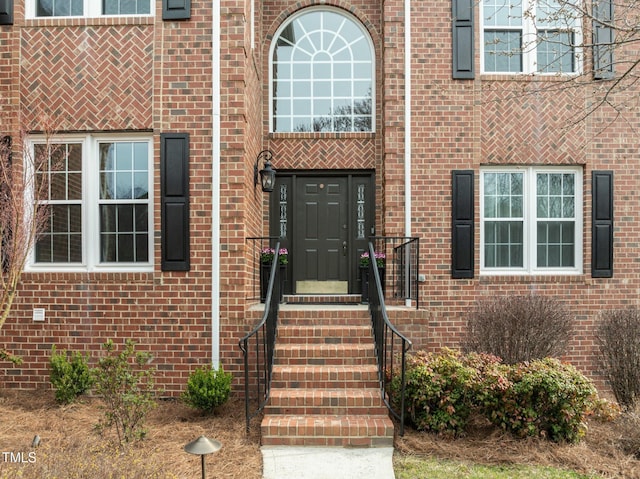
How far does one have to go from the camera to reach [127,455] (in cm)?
425

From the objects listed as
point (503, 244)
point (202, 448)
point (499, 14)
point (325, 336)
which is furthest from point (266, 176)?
point (202, 448)

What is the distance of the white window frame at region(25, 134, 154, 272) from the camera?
691 centimetres

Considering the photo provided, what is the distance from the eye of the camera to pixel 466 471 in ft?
15.1

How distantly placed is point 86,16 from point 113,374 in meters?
4.78

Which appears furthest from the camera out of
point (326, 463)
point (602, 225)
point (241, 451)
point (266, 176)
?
point (602, 225)

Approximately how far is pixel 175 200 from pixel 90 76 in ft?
6.35

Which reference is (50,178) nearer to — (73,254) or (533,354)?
(73,254)

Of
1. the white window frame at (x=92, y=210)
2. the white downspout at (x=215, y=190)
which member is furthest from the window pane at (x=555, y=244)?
the white window frame at (x=92, y=210)

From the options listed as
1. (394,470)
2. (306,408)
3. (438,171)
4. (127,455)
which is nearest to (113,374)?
(127,455)

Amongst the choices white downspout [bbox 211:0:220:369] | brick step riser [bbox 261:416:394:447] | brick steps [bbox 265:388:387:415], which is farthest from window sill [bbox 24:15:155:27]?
brick step riser [bbox 261:416:394:447]

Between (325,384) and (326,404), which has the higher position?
(325,384)

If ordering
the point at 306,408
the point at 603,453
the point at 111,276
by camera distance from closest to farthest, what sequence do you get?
the point at 603,453, the point at 306,408, the point at 111,276

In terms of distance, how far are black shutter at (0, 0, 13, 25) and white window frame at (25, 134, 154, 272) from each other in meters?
1.51

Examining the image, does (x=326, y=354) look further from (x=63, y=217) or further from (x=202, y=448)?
(x=63, y=217)
